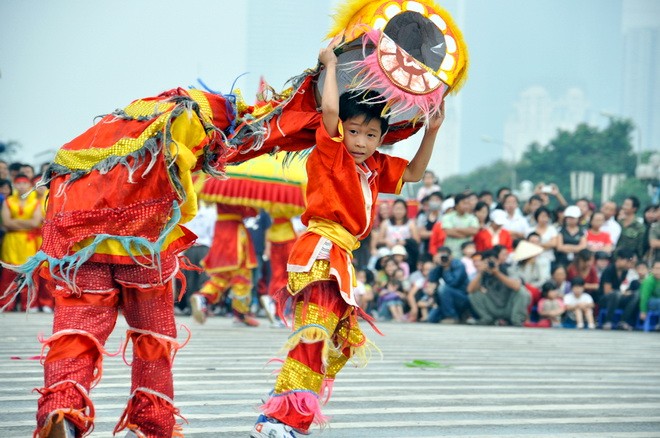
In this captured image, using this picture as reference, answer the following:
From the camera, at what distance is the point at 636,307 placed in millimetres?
13906

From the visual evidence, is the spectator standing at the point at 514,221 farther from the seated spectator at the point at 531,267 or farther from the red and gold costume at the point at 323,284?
the red and gold costume at the point at 323,284

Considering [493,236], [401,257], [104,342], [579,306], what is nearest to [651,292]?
[579,306]

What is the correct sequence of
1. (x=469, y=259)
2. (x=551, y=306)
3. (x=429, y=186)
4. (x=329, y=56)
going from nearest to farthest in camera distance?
(x=329, y=56) → (x=551, y=306) → (x=469, y=259) → (x=429, y=186)

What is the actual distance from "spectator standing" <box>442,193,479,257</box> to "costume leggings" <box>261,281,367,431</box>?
9.59m

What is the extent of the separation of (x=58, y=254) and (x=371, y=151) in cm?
146

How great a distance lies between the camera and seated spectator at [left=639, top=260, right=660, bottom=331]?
13.4m

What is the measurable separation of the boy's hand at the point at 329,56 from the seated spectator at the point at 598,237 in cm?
1023

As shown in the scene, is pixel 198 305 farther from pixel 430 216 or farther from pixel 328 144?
pixel 328 144

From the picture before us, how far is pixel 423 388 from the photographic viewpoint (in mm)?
7016

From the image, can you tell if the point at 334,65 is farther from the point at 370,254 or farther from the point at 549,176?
the point at 549,176

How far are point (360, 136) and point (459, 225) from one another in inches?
385

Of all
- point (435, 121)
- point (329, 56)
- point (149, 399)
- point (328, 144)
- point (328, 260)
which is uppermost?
point (329, 56)

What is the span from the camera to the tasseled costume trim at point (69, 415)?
4.00 m

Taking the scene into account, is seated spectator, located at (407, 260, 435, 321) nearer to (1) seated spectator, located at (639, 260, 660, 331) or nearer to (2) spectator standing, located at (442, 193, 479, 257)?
(2) spectator standing, located at (442, 193, 479, 257)
